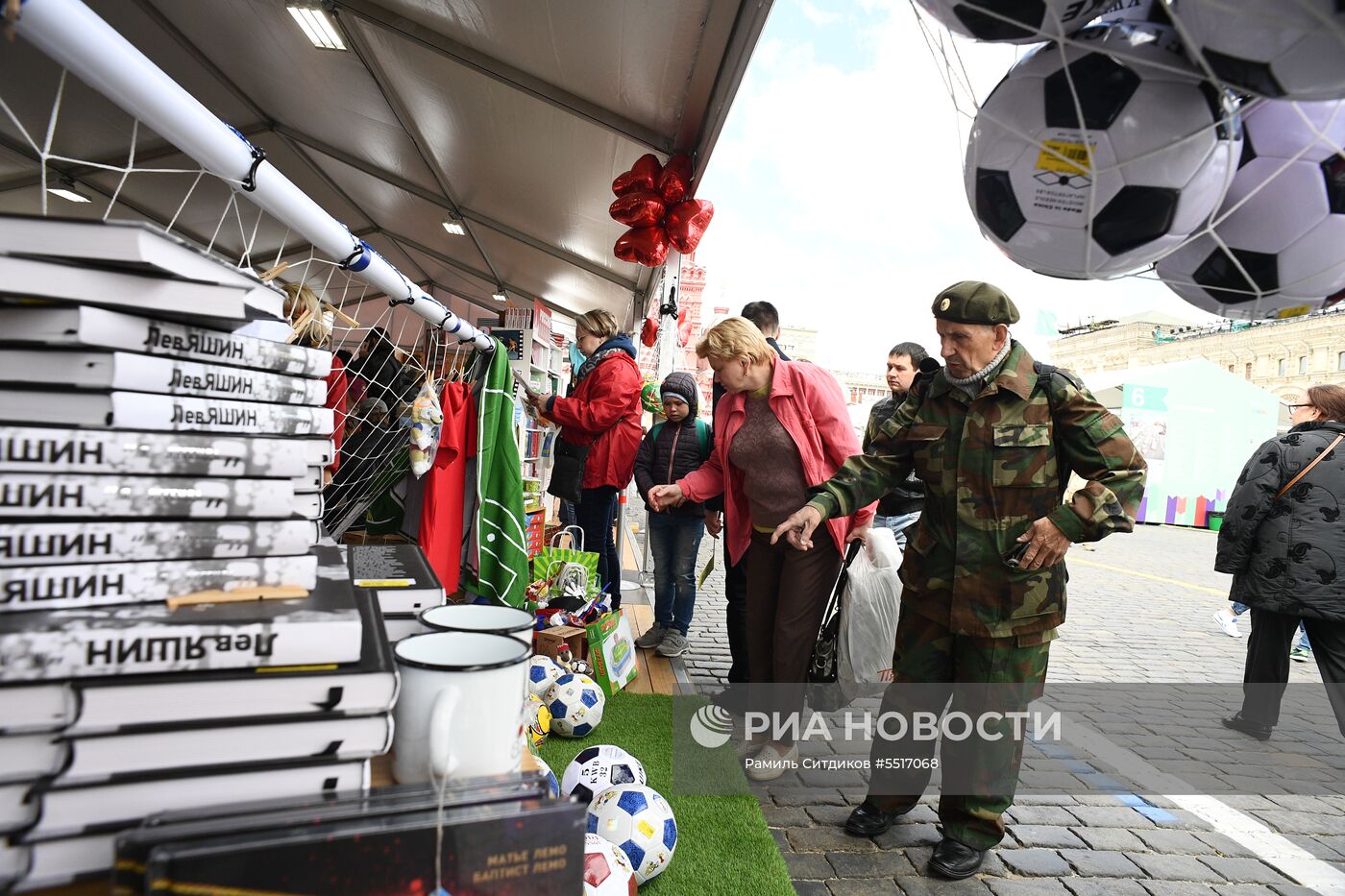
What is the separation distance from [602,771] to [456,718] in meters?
1.68

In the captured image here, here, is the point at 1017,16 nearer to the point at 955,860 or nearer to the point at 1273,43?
the point at 1273,43

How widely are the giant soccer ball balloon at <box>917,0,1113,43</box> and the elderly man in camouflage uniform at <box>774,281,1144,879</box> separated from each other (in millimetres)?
1002

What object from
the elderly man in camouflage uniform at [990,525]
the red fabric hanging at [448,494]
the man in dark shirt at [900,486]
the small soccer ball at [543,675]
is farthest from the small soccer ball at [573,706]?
the man in dark shirt at [900,486]

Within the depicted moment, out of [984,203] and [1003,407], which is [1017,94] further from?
[1003,407]

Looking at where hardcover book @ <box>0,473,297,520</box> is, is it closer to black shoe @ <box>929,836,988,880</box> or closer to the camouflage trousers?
the camouflage trousers

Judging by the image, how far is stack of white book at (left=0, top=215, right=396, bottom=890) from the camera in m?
0.73

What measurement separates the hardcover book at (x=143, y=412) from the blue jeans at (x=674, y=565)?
12.9 feet

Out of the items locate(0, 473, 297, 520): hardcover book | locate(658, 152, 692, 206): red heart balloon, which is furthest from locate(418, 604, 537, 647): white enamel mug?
locate(658, 152, 692, 206): red heart balloon

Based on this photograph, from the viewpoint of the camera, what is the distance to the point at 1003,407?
253cm

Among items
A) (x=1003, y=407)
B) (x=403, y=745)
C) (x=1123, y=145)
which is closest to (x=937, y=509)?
(x=1003, y=407)

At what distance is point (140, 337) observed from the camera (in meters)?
0.85

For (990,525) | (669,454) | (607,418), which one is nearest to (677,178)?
(607,418)

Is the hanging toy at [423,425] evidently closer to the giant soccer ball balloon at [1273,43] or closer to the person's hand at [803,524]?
the person's hand at [803,524]

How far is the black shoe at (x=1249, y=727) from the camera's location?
→ 14.0ft
